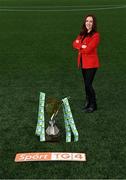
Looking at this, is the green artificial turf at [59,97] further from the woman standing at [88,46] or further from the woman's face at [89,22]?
the woman's face at [89,22]

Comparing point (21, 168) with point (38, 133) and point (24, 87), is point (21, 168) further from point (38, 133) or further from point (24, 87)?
point (24, 87)

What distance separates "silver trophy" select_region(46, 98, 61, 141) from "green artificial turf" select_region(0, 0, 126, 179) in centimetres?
13

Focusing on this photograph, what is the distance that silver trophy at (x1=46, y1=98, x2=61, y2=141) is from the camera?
245 inches

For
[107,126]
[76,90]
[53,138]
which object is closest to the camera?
[53,138]

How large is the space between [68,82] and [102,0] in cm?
2630

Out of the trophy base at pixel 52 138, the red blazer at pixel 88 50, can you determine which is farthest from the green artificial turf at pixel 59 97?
the red blazer at pixel 88 50

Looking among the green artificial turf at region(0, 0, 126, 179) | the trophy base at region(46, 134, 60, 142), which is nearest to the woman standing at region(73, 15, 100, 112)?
the green artificial turf at region(0, 0, 126, 179)

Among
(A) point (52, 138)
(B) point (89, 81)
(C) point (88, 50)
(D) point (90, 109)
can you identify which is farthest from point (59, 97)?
(A) point (52, 138)

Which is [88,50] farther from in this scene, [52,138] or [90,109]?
[52,138]

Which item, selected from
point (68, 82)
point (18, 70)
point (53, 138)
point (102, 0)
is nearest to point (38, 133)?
point (53, 138)

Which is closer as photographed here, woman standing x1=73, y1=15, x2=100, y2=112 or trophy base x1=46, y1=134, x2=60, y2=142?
trophy base x1=46, y1=134, x2=60, y2=142

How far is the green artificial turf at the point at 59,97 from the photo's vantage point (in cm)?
568

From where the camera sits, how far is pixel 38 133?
6.56 metres

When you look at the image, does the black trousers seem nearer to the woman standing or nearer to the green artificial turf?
the woman standing
